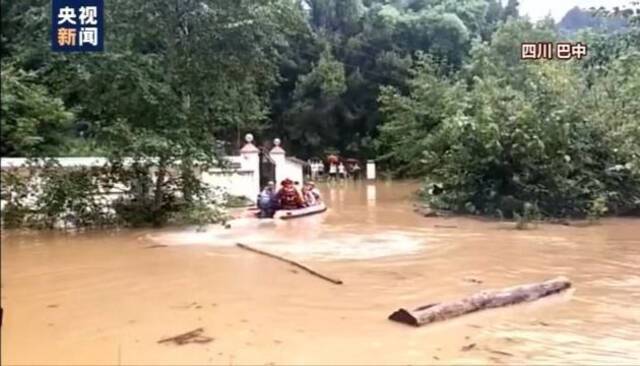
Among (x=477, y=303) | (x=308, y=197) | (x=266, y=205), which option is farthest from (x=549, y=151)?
(x=477, y=303)

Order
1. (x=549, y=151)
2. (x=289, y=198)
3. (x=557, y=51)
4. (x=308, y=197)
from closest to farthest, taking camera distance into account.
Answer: (x=557, y=51)
(x=549, y=151)
(x=289, y=198)
(x=308, y=197)

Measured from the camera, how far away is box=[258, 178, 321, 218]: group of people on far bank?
13.1 m

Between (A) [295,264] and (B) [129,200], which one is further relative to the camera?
(B) [129,200]

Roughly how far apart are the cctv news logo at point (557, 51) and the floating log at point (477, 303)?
328 cm

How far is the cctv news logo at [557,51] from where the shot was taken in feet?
29.1

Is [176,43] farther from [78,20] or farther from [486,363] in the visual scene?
[78,20]

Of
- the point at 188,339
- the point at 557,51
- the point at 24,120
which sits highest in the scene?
the point at 557,51

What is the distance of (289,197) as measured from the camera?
1361cm

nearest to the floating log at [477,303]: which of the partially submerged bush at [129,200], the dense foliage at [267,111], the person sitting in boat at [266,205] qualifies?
the dense foliage at [267,111]

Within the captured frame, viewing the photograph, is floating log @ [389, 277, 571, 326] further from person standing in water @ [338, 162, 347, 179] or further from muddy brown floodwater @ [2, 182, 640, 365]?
person standing in water @ [338, 162, 347, 179]

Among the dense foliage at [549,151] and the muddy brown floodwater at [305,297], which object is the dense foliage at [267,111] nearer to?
the dense foliage at [549,151]

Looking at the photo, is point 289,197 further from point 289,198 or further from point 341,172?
point 341,172

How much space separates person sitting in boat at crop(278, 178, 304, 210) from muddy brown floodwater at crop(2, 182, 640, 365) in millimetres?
2546

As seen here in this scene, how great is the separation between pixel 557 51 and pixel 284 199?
5.38 metres
